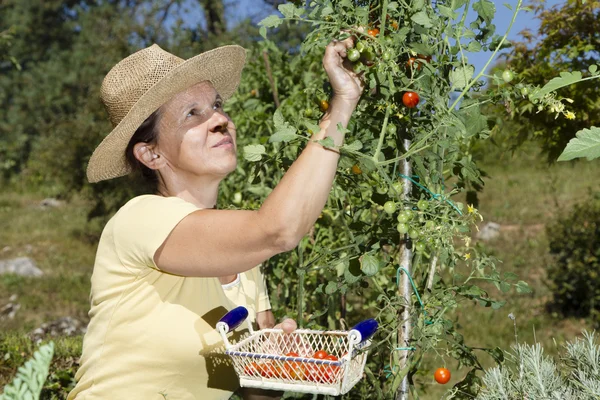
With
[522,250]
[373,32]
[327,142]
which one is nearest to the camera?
[327,142]

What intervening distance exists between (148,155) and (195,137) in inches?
8.9

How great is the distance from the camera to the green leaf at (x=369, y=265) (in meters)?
1.91

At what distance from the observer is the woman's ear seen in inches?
91.0

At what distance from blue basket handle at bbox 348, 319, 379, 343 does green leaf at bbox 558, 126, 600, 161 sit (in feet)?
2.16

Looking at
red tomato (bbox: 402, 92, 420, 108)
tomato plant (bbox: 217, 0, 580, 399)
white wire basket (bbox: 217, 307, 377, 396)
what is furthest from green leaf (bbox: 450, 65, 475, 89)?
white wire basket (bbox: 217, 307, 377, 396)

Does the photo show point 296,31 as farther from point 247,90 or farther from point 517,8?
point 517,8

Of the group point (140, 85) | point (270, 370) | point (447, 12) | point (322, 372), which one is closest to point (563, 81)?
point (447, 12)

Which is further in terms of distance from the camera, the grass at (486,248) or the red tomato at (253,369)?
the grass at (486,248)

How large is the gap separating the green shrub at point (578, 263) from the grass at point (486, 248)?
20cm

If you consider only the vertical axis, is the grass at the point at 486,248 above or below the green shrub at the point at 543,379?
below

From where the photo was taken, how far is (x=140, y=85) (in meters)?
2.32

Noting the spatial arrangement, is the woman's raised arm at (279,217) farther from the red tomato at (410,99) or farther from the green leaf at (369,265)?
the green leaf at (369,265)

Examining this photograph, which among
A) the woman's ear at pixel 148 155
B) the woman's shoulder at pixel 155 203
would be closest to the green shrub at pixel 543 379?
the woman's shoulder at pixel 155 203

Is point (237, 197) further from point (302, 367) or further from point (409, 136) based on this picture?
point (302, 367)
